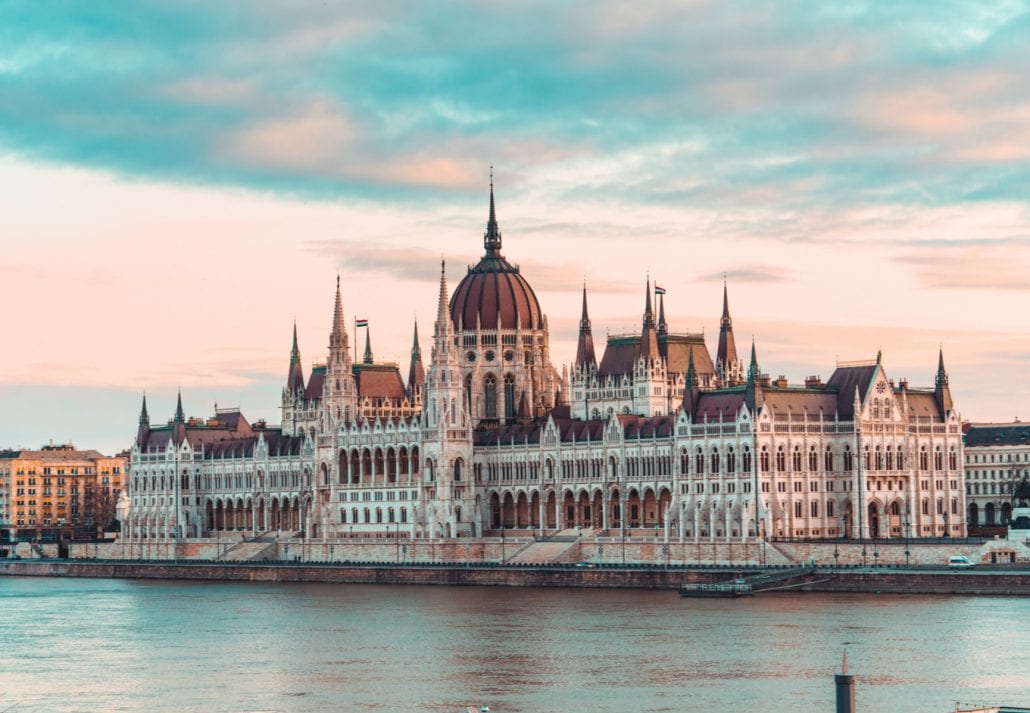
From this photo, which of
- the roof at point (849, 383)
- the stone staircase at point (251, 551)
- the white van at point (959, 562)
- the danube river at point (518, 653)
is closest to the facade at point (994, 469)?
the roof at point (849, 383)

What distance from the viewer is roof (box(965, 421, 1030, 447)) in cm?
18907

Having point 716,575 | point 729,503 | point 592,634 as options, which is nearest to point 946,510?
point 729,503

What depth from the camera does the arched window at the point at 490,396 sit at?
179m

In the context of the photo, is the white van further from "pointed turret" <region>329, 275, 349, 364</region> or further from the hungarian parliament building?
"pointed turret" <region>329, 275, 349, 364</region>

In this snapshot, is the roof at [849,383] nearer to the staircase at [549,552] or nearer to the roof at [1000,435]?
the staircase at [549,552]

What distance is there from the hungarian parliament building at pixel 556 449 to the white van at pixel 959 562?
18735 millimetres

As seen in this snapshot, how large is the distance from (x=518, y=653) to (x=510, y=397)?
83.1 meters

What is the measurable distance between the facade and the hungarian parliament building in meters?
28.8

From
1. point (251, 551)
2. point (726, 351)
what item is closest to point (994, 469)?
point (726, 351)

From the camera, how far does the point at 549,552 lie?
15062 centimetres

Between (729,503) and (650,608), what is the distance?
28.1 m

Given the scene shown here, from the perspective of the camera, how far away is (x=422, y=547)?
532ft

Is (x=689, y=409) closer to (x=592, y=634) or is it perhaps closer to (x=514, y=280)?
(x=514, y=280)

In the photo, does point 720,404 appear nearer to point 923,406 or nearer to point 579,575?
point 923,406
